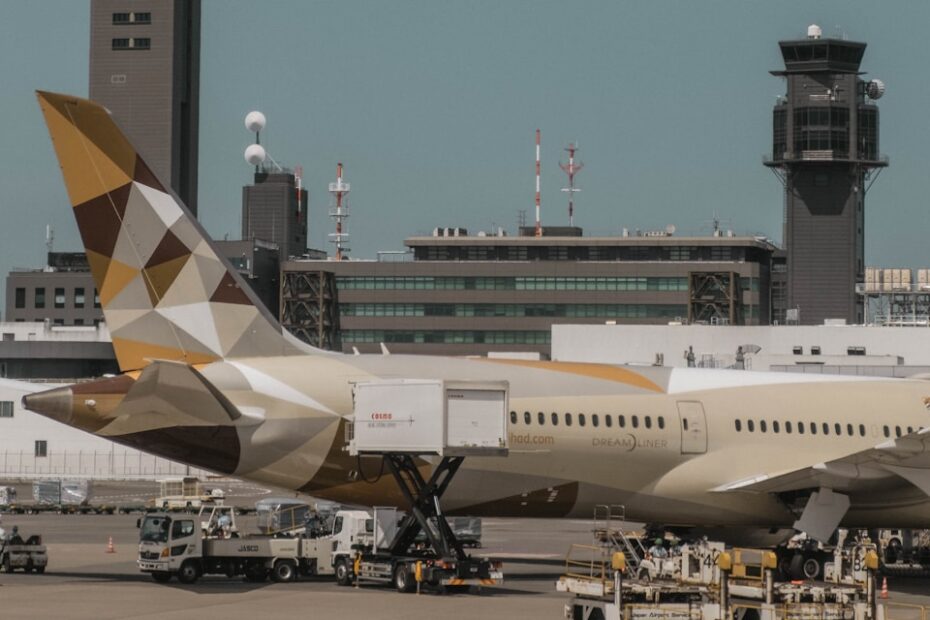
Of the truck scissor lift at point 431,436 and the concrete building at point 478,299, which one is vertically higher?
the concrete building at point 478,299

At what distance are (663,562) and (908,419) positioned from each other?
557 inches

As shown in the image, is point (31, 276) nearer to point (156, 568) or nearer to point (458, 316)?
point (458, 316)

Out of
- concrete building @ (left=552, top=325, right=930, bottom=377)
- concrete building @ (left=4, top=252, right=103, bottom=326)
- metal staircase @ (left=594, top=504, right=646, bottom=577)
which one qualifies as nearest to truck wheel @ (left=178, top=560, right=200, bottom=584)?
metal staircase @ (left=594, top=504, right=646, bottom=577)

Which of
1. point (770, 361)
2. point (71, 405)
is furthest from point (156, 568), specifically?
point (770, 361)

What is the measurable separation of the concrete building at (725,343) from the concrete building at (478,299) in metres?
35.1

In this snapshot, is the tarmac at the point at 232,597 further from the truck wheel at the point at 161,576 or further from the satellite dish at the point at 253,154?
the satellite dish at the point at 253,154

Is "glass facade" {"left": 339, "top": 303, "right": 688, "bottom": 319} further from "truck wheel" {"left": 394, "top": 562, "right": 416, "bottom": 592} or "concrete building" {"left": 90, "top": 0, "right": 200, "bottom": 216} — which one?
"truck wheel" {"left": 394, "top": 562, "right": 416, "bottom": 592}

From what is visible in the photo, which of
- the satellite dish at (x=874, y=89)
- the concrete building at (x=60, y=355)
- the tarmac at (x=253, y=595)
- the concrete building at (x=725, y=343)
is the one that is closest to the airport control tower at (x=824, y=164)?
the satellite dish at (x=874, y=89)

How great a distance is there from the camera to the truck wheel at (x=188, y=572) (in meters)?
44.3

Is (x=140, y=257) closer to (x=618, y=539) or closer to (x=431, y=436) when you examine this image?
(x=431, y=436)

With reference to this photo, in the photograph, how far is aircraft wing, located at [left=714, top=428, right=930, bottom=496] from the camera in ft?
147

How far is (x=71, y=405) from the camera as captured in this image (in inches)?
1591

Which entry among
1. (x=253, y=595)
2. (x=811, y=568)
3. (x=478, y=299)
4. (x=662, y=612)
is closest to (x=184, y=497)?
(x=253, y=595)

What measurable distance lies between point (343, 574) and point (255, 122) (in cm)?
15369
